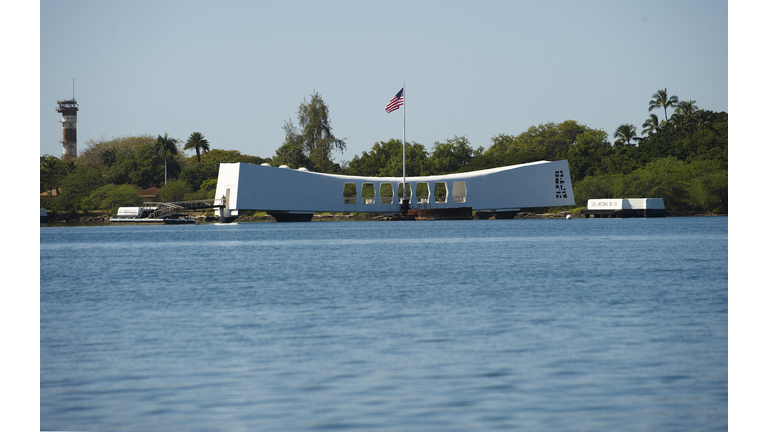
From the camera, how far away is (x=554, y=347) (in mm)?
8961

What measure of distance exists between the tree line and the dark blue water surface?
45.8 meters

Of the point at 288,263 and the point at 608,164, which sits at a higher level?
the point at 608,164

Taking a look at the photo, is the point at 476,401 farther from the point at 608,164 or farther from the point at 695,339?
the point at 608,164

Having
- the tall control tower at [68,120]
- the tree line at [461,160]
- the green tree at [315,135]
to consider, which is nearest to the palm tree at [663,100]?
the tree line at [461,160]

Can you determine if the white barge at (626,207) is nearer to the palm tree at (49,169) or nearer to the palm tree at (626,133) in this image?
the palm tree at (626,133)

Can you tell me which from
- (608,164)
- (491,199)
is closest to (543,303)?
(491,199)

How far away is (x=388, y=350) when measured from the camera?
29.3 feet

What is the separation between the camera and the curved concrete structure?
59219mm

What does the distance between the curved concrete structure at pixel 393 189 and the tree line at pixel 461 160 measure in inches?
189

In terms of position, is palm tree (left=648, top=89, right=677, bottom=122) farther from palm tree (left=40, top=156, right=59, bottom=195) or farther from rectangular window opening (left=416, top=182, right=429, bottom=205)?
palm tree (left=40, top=156, right=59, bottom=195)

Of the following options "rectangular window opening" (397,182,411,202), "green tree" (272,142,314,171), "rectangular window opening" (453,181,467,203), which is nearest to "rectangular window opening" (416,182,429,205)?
"rectangular window opening" (397,182,411,202)

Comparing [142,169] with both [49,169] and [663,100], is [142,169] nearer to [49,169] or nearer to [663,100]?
[49,169]

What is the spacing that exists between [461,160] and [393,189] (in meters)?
16.7
